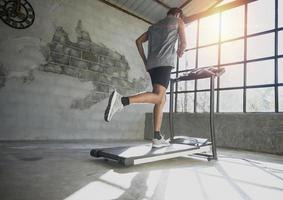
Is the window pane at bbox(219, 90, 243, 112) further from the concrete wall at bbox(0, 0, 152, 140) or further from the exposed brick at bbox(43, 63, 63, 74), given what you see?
the exposed brick at bbox(43, 63, 63, 74)

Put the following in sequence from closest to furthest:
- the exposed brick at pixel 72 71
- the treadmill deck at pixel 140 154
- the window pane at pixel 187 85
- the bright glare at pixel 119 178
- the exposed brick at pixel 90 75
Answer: the bright glare at pixel 119 178 → the treadmill deck at pixel 140 154 → the exposed brick at pixel 72 71 → the exposed brick at pixel 90 75 → the window pane at pixel 187 85

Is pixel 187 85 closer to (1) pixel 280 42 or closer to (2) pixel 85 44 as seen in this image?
(1) pixel 280 42

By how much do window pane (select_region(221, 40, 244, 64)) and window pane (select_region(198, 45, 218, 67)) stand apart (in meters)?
0.18

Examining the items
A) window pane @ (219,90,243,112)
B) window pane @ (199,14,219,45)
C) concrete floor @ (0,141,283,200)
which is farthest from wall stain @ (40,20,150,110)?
concrete floor @ (0,141,283,200)

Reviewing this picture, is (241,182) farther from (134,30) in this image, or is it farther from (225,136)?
(134,30)

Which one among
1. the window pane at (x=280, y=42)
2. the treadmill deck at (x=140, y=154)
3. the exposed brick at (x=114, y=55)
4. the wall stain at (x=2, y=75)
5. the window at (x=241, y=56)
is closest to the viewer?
the treadmill deck at (x=140, y=154)

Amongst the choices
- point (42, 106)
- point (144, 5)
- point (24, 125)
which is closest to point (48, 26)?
point (42, 106)

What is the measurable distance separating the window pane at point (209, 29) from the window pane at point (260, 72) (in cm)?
105

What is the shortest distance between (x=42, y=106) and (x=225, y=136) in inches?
124

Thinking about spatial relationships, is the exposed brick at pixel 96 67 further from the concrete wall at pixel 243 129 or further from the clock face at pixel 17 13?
the concrete wall at pixel 243 129

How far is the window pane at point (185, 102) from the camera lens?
545 cm

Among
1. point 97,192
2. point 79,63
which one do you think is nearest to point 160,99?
point 97,192

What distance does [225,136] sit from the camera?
13.8ft

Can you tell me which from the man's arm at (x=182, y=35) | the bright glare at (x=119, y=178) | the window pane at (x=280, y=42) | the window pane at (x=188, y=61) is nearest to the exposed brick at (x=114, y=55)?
the window pane at (x=188, y=61)
